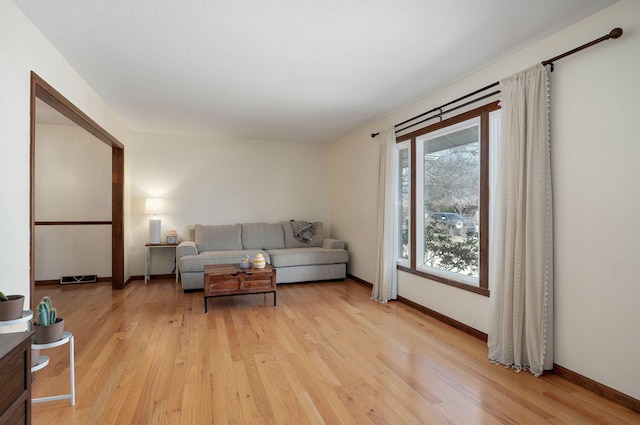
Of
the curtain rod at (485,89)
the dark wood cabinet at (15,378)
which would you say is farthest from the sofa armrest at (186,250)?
the dark wood cabinet at (15,378)

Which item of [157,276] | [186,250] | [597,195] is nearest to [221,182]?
[186,250]

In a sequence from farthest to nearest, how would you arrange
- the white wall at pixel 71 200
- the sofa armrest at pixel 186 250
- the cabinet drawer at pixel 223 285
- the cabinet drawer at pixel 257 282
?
the white wall at pixel 71 200, the sofa armrest at pixel 186 250, the cabinet drawer at pixel 257 282, the cabinet drawer at pixel 223 285

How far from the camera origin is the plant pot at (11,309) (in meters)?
1.74

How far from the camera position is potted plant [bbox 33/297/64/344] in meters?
1.96

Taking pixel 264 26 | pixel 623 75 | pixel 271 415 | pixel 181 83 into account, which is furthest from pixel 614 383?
pixel 181 83

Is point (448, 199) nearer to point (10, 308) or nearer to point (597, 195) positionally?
point (597, 195)

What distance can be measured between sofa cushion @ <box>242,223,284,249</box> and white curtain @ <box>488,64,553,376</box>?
12.8ft

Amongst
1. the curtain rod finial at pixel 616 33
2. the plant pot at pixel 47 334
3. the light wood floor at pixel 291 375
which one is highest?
the curtain rod finial at pixel 616 33

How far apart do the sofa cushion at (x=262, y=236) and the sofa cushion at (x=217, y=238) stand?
0.14m

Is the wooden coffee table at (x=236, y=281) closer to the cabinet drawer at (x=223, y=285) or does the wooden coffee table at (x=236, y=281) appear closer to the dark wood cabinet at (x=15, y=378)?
the cabinet drawer at (x=223, y=285)

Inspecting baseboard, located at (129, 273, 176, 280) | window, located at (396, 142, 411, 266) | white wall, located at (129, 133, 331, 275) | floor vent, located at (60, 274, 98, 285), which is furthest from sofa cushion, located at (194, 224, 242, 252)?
window, located at (396, 142, 411, 266)

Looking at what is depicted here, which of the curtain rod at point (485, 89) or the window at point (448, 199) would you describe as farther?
the window at point (448, 199)

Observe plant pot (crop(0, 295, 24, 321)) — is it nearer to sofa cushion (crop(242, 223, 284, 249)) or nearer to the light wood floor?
the light wood floor

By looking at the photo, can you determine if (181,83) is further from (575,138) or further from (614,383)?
(614,383)
